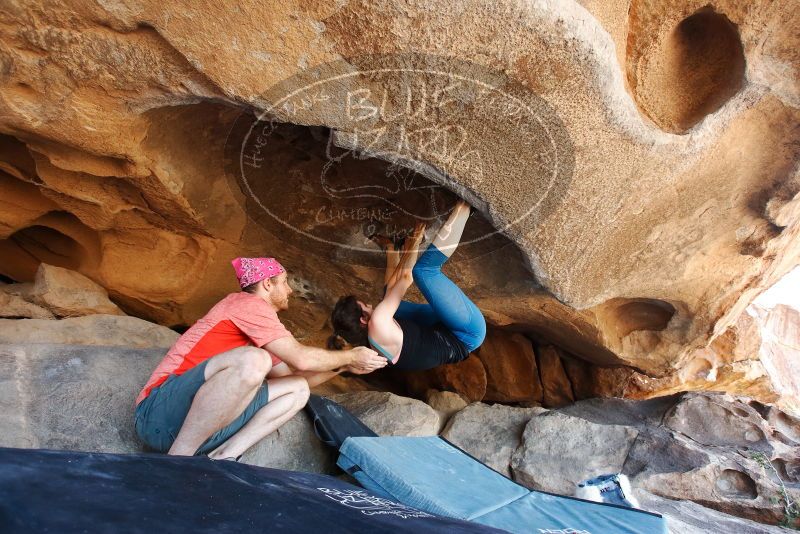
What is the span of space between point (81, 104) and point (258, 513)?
1.54 m

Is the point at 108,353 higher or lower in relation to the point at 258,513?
higher

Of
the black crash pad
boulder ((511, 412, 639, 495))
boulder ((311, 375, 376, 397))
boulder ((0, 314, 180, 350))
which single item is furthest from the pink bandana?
boulder ((311, 375, 376, 397))

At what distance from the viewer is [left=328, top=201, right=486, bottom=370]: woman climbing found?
7.57ft

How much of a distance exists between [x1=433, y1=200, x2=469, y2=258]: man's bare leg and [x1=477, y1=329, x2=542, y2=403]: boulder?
197cm

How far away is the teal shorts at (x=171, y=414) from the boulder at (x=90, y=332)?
31.4 inches

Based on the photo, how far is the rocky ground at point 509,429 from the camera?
2.09 m

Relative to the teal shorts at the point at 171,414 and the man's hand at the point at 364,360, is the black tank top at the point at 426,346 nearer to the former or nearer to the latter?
the man's hand at the point at 364,360

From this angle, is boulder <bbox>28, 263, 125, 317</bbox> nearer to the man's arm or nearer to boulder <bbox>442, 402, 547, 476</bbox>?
the man's arm

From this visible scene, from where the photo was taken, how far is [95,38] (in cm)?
175

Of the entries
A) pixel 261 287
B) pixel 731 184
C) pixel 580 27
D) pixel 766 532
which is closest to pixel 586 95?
pixel 580 27

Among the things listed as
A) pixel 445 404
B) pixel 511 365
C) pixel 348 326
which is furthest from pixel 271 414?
pixel 511 365

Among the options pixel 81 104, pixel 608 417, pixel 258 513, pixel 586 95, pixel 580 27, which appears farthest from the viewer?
pixel 608 417

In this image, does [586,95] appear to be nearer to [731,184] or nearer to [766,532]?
[731,184]

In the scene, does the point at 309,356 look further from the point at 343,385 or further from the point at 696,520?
the point at 343,385
